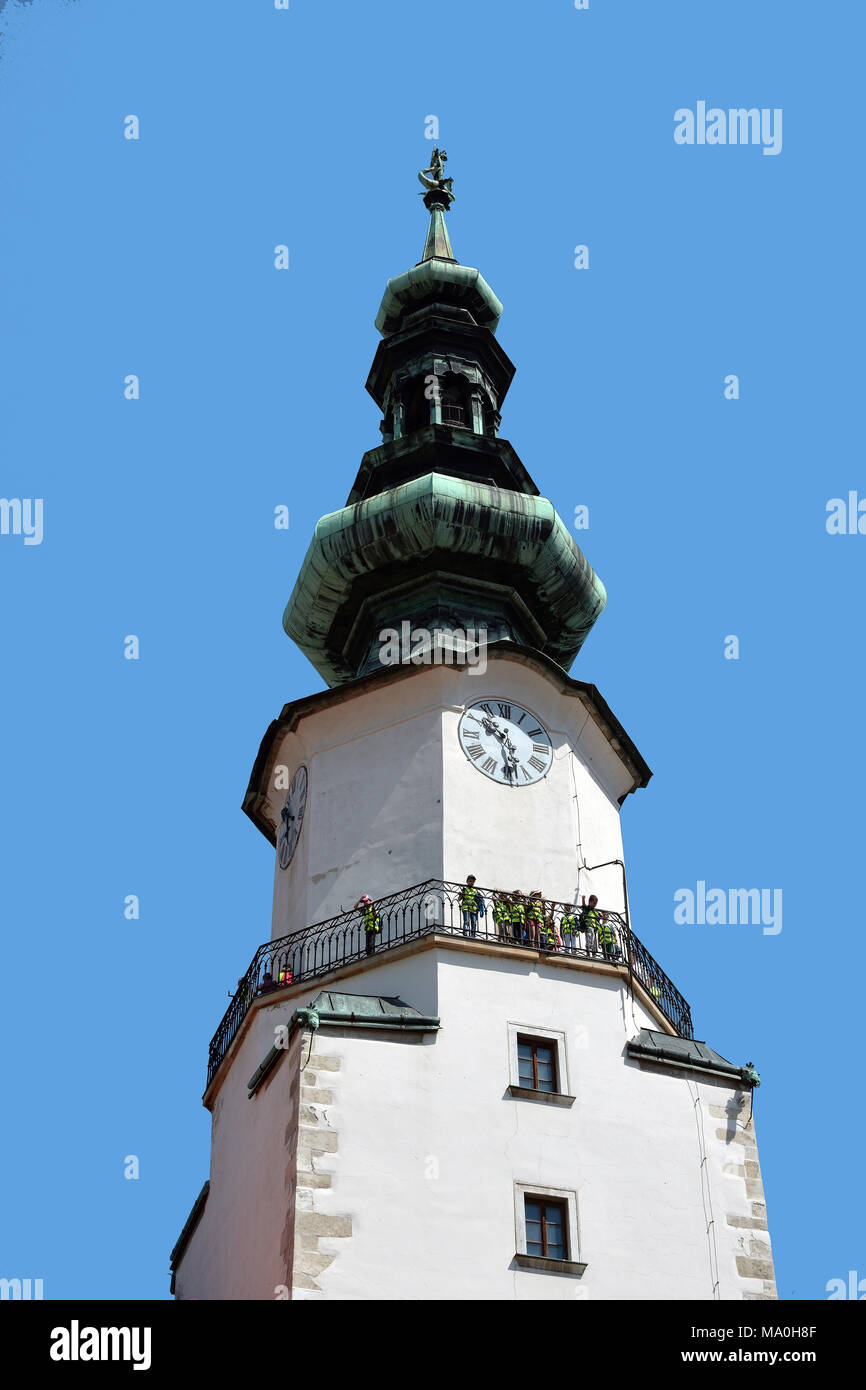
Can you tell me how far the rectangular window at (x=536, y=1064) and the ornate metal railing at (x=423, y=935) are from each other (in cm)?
114

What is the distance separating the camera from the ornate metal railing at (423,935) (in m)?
24.4

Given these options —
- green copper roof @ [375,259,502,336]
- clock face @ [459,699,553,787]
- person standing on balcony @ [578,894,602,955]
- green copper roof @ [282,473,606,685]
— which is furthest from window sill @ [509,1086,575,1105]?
green copper roof @ [375,259,502,336]

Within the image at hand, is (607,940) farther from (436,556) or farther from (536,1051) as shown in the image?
(436,556)

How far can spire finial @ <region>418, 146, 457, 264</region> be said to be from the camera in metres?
36.0

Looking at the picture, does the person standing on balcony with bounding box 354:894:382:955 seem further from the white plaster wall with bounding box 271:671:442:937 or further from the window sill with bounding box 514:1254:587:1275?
the window sill with bounding box 514:1254:587:1275

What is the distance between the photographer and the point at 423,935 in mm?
24094

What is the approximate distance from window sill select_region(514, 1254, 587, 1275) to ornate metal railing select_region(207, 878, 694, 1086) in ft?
12.5

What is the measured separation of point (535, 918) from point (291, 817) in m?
4.57

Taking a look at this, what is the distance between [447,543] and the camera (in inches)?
1129

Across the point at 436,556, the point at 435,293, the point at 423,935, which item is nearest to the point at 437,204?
the point at 435,293

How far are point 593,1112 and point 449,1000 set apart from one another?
79.3 inches
